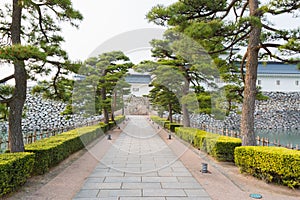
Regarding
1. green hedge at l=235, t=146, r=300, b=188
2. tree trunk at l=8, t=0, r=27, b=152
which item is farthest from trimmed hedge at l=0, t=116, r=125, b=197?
green hedge at l=235, t=146, r=300, b=188

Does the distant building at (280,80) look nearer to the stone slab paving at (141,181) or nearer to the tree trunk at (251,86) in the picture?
the tree trunk at (251,86)

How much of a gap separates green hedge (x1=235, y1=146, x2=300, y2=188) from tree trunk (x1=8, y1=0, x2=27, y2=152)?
5672 mm

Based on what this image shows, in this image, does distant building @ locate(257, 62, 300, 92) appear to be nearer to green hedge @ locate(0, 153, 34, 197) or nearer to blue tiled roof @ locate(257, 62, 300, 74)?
blue tiled roof @ locate(257, 62, 300, 74)

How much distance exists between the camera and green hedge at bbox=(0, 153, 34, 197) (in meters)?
4.14

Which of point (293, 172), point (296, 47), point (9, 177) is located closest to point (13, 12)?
point (9, 177)

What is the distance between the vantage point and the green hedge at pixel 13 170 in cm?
414

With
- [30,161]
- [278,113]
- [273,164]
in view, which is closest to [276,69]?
[278,113]

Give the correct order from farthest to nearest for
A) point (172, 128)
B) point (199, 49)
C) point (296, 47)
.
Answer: point (172, 128) → point (199, 49) → point (296, 47)

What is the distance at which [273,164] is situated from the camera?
5105 mm

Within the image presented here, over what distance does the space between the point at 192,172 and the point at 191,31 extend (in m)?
3.76

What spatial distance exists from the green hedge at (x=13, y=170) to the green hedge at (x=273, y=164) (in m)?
5.17

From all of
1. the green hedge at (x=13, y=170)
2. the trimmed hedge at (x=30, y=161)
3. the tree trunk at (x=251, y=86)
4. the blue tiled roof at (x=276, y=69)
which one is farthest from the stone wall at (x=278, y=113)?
the green hedge at (x=13, y=170)

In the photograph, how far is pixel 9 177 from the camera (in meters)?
4.32

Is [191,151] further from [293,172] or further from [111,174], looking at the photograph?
[293,172]
